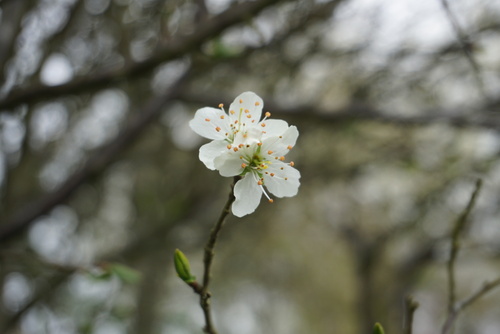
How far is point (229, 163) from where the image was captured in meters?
1.26

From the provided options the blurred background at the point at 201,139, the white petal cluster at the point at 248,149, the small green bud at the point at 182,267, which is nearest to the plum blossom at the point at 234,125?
the white petal cluster at the point at 248,149

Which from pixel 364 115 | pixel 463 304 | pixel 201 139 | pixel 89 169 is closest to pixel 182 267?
pixel 463 304

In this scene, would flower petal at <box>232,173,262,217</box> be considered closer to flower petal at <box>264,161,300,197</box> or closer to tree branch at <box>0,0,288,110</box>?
flower petal at <box>264,161,300,197</box>

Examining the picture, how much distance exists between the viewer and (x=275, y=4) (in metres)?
2.02

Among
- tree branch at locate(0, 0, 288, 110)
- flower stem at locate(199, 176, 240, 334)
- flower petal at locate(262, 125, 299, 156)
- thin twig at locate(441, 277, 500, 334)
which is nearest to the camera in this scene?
flower stem at locate(199, 176, 240, 334)

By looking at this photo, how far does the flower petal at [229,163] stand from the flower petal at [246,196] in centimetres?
3

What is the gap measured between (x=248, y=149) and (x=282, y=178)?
163 mm

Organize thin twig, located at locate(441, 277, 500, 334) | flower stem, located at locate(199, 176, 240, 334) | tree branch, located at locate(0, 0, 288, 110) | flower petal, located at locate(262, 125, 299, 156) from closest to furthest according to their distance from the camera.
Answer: flower stem, located at locate(199, 176, 240, 334) → flower petal, located at locate(262, 125, 299, 156) → thin twig, located at locate(441, 277, 500, 334) → tree branch, located at locate(0, 0, 288, 110)

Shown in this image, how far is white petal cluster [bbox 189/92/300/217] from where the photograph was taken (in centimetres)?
126

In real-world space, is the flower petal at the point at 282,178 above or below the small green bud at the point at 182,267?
above

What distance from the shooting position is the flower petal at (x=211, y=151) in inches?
50.5

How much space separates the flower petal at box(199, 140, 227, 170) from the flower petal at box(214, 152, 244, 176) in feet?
0.05

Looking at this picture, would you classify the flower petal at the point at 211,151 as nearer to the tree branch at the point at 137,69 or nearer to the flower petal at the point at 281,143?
the flower petal at the point at 281,143

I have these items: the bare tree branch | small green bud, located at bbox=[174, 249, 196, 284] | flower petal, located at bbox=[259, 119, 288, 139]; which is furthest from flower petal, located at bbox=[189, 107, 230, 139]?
the bare tree branch
